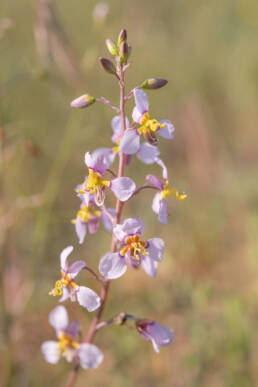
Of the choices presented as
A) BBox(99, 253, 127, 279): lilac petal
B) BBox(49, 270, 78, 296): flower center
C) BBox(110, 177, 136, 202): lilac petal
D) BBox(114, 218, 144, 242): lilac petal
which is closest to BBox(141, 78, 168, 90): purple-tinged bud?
BBox(110, 177, 136, 202): lilac petal

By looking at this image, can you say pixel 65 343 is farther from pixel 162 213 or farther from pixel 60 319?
pixel 162 213

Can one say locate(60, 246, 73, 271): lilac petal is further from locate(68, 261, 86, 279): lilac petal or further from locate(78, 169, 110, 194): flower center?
locate(78, 169, 110, 194): flower center

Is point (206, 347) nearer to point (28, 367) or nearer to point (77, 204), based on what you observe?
point (28, 367)

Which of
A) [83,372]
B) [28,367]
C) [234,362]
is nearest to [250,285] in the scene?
[234,362]

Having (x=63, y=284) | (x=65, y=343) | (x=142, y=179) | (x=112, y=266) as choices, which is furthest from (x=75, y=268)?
(x=142, y=179)

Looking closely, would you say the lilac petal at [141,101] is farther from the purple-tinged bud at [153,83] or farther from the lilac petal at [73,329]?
the lilac petal at [73,329]

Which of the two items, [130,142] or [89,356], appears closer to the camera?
[130,142]

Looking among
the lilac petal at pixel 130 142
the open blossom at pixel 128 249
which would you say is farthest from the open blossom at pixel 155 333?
the lilac petal at pixel 130 142
